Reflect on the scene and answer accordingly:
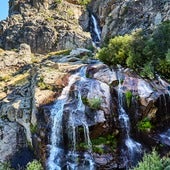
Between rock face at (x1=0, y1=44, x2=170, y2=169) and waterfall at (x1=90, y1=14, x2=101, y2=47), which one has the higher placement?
waterfall at (x1=90, y1=14, x2=101, y2=47)

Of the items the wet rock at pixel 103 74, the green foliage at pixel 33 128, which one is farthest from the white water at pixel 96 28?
the green foliage at pixel 33 128

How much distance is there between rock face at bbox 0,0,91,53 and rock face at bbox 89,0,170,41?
17.2ft

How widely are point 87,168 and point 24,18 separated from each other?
42033 mm

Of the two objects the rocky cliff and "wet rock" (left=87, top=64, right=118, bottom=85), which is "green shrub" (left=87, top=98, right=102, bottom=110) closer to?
the rocky cliff

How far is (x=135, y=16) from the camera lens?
4744cm

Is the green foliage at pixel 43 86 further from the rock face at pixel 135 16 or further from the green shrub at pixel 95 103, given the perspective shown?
the rock face at pixel 135 16

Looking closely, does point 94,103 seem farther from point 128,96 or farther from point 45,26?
point 45,26

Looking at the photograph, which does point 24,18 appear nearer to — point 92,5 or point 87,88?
point 92,5

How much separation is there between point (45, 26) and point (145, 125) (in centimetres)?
3547

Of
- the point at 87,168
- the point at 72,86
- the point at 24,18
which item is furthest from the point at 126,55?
Result: the point at 24,18

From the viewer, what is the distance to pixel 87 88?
86.9 ft

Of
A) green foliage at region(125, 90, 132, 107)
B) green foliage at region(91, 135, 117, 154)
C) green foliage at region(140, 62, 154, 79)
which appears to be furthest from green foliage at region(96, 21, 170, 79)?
green foliage at region(91, 135, 117, 154)

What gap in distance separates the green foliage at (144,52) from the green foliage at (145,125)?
5.18m

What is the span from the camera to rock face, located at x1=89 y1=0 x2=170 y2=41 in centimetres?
4322
